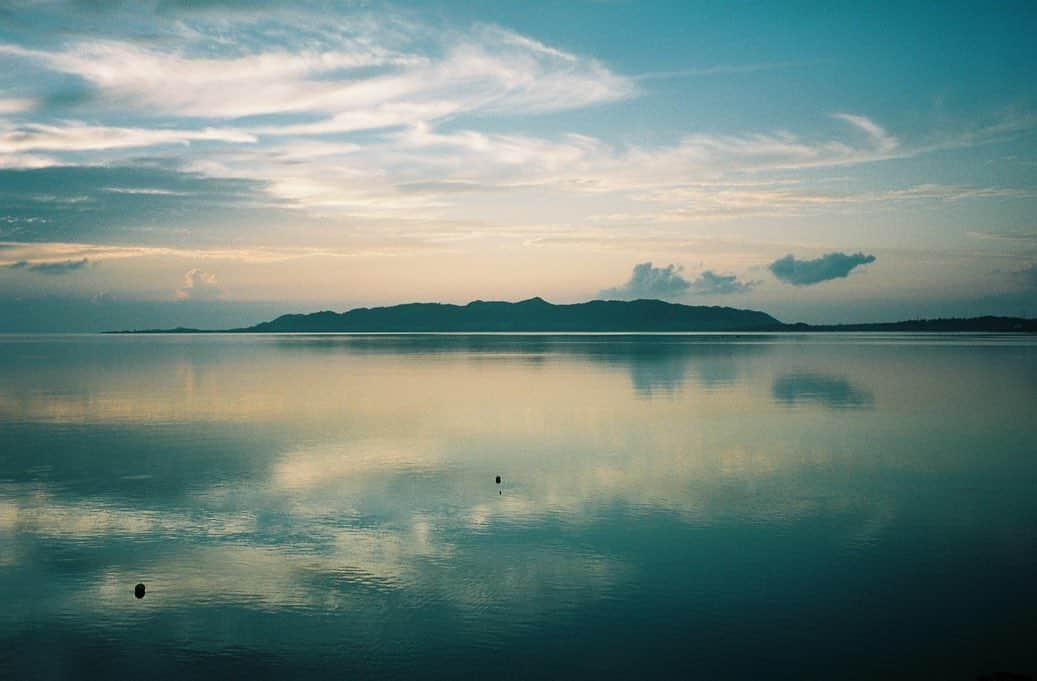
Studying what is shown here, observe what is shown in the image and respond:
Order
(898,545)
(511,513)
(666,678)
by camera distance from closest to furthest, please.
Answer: (666,678), (898,545), (511,513)

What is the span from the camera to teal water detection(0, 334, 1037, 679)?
432 inches

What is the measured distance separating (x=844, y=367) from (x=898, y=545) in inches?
2481

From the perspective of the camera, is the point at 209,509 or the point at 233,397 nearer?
the point at 209,509


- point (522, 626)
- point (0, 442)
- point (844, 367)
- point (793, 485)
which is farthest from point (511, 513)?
point (844, 367)

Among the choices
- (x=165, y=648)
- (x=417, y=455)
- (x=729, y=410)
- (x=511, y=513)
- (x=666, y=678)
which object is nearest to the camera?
(x=666, y=678)

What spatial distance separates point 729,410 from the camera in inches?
1505

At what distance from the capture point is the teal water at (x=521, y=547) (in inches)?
432

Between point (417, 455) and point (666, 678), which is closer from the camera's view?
point (666, 678)

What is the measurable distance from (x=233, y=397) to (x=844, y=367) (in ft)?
180

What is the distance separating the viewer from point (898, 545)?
51.7 feet

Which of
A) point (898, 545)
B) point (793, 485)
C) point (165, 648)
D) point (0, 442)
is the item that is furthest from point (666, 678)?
point (0, 442)

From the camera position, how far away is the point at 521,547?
1559 cm

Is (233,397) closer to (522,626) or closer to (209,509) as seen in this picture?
(209,509)

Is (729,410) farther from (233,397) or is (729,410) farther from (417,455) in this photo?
(233,397)
